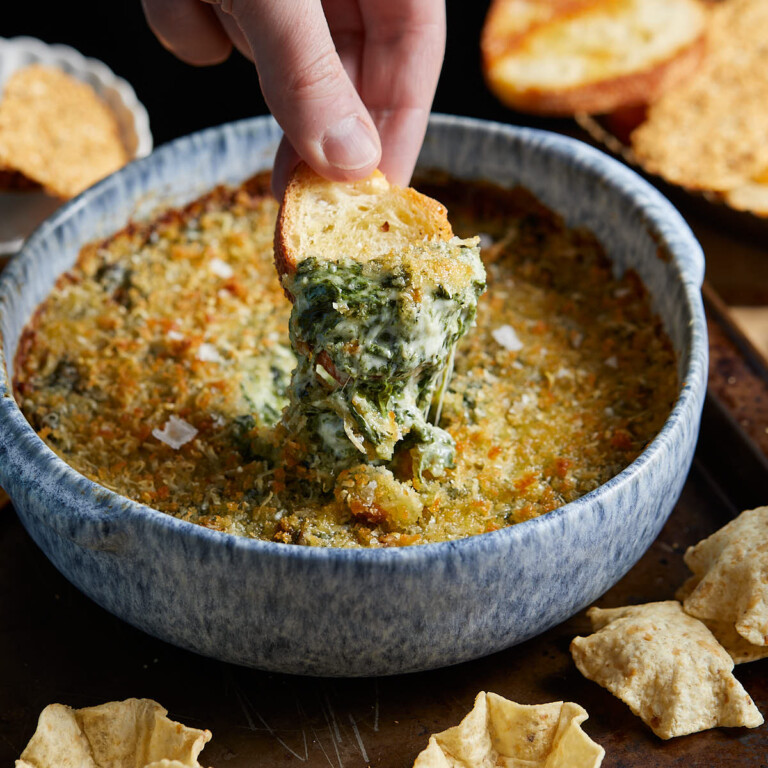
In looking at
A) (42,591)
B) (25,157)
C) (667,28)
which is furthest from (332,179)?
(667,28)

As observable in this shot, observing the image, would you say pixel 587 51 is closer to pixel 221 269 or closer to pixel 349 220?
pixel 221 269

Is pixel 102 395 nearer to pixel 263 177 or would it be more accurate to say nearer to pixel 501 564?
pixel 263 177

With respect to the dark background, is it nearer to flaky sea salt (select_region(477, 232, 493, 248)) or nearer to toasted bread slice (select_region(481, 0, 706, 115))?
toasted bread slice (select_region(481, 0, 706, 115))

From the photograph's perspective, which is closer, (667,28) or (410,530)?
(410,530)

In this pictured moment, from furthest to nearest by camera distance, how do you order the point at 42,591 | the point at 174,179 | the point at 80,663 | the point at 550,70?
the point at 550,70 < the point at 174,179 < the point at 42,591 < the point at 80,663

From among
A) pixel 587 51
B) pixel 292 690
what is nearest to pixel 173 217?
pixel 292 690

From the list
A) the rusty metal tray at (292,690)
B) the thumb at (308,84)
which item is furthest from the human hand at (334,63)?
the rusty metal tray at (292,690)

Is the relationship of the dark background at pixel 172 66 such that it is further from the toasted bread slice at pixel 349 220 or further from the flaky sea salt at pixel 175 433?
the flaky sea salt at pixel 175 433
